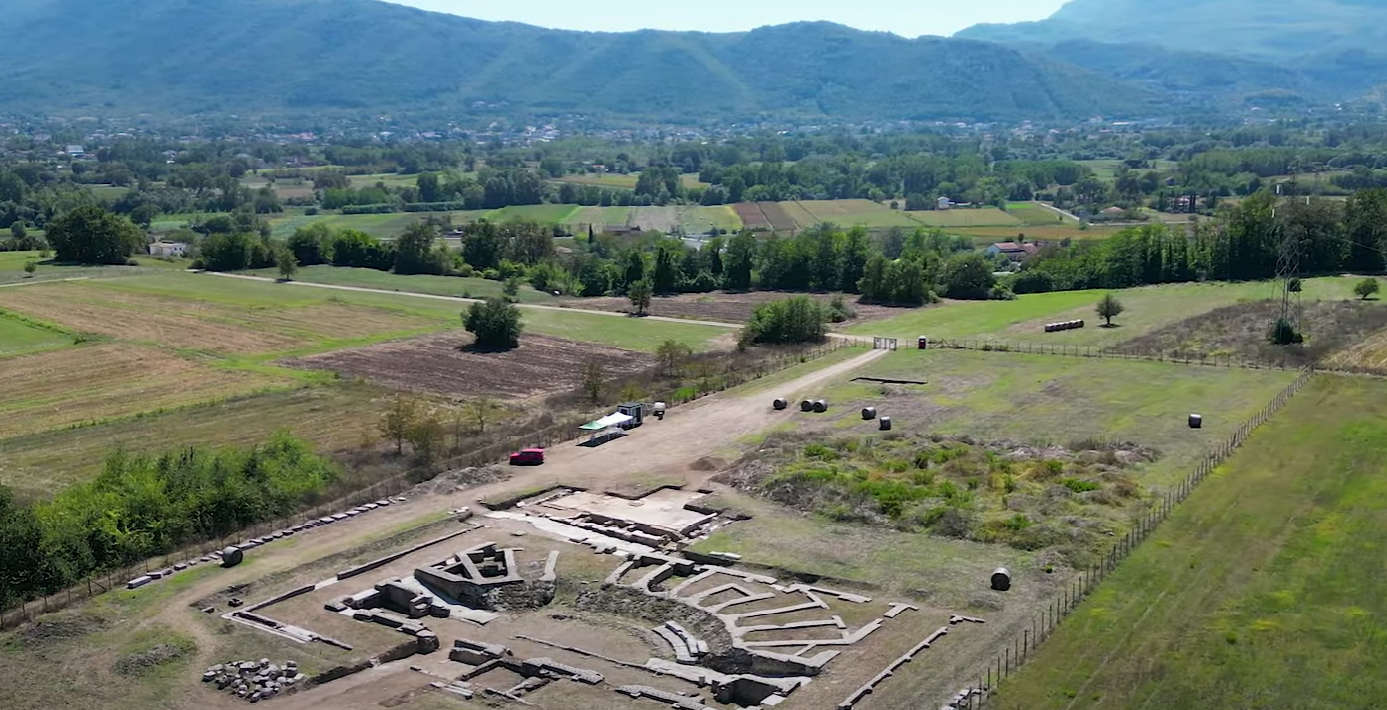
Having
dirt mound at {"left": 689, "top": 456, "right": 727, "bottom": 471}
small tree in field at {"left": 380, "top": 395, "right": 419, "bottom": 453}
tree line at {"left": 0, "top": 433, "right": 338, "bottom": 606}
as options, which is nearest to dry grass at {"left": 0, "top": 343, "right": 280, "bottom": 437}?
tree line at {"left": 0, "top": 433, "right": 338, "bottom": 606}

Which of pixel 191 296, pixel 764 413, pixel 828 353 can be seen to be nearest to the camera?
pixel 764 413

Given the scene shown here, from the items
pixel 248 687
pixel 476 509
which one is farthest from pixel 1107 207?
pixel 248 687

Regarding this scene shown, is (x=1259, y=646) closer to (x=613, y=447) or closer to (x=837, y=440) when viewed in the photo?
(x=837, y=440)

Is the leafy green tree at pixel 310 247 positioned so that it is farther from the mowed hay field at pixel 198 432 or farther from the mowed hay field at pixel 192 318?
the mowed hay field at pixel 198 432

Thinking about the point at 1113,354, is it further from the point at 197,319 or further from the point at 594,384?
the point at 197,319

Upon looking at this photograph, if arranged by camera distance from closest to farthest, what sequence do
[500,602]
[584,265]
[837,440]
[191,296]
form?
[500,602], [837,440], [191,296], [584,265]

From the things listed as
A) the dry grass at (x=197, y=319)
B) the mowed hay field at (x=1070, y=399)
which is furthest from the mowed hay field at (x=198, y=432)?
the mowed hay field at (x=1070, y=399)
